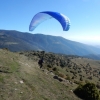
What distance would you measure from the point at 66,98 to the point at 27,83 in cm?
400

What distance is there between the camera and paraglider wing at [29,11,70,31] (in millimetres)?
26906

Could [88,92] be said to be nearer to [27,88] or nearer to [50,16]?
[27,88]

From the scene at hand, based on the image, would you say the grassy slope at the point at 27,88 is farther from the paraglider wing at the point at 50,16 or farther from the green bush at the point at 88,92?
the paraglider wing at the point at 50,16

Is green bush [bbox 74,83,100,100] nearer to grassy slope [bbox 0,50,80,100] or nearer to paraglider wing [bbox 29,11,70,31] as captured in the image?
grassy slope [bbox 0,50,80,100]

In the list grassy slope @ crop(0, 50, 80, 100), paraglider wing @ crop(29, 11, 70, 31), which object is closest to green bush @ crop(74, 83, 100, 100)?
grassy slope @ crop(0, 50, 80, 100)

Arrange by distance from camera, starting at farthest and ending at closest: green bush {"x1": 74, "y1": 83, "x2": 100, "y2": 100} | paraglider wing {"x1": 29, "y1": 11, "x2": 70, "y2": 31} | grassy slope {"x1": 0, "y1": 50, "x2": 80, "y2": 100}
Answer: paraglider wing {"x1": 29, "y1": 11, "x2": 70, "y2": 31}
green bush {"x1": 74, "y1": 83, "x2": 100, "y2": 100}
grassy slope {"x1": 0, "y1": 50, "x2": 80, "y2": 100}

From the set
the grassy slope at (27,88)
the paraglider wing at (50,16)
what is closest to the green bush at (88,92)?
the grassy slope at (27,88)

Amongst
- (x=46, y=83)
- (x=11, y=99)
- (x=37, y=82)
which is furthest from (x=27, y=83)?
(x=11, y=99)

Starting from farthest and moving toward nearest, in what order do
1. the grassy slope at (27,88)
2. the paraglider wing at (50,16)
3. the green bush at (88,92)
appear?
the paraglider wing at (50,16), the green bush at (88,92), the grassy slope at (27,88)

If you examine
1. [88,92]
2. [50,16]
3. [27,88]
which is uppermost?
[50,16]

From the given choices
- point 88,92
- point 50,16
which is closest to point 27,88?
point 88,92

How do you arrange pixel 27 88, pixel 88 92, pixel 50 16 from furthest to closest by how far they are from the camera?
pixel 50 16 < pixel 88 92 < pixel 27 88

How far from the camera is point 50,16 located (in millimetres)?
29594

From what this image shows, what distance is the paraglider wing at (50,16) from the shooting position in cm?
2691
